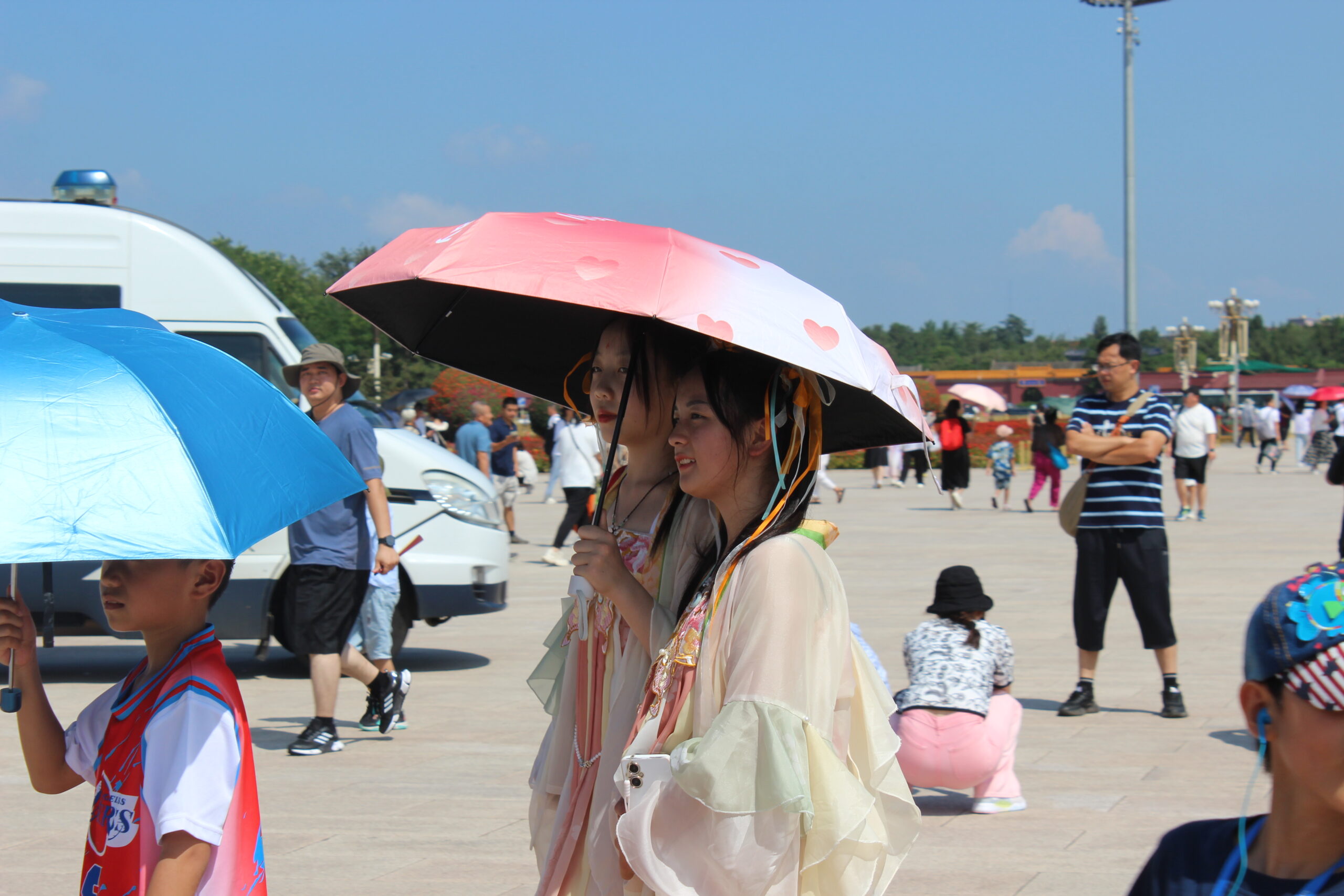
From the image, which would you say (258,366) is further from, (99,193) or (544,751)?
(544,751)

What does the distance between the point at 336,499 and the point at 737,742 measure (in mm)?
838

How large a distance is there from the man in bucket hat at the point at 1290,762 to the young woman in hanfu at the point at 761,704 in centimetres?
60

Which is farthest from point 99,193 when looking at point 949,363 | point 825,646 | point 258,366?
point 949,363

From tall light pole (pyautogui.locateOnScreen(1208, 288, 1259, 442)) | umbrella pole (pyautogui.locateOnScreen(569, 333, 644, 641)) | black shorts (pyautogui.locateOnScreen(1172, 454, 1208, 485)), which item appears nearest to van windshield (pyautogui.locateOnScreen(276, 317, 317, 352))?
umbrella pole (pyautogui.locateOnScreen(569, 333, 644, 641))

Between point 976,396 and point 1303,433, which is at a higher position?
point 976,396

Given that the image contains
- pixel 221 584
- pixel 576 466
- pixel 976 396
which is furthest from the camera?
pixel 976 396

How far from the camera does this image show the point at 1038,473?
22297 millimetres

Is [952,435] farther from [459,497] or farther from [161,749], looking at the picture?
[161,749]

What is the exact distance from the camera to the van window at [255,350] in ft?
27.6

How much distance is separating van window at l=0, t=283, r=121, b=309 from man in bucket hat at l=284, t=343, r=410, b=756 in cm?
249

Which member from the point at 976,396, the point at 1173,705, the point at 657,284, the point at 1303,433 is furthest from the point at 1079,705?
the point at 1303,433

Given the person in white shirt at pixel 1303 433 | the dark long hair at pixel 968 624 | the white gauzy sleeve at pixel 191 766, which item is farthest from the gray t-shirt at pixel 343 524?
the person in white shirt at pixel 1303 433

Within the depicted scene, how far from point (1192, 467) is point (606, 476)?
17183 mm

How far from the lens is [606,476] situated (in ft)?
9.73
